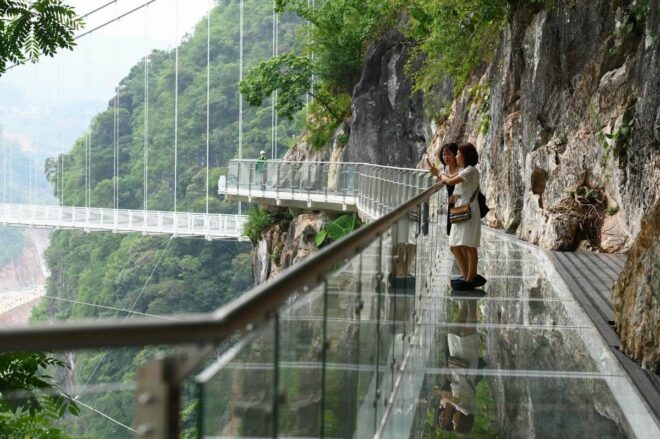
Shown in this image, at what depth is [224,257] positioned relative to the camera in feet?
189

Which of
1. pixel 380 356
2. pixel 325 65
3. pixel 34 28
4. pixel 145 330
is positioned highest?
pixel 325 65

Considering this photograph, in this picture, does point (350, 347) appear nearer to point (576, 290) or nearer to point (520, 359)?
point (520, 359)

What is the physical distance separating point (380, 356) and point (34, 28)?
387 cm

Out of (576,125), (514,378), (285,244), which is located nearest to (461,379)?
(514,378)

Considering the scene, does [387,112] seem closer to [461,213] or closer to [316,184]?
[316,184]

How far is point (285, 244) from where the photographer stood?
127ft

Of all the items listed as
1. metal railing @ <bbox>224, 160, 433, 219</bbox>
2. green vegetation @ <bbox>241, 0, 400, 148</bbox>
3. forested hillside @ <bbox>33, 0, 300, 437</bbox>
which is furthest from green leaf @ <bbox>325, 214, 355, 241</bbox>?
forested hillside @ <bbox>33, 0, 300, 437</bbox>

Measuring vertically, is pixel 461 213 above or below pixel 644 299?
above

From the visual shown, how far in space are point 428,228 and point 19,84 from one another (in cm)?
9393

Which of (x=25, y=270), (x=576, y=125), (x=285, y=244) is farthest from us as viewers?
(x=25, y=270)

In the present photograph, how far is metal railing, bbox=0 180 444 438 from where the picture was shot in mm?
1421

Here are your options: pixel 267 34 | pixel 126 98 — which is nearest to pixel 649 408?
pixel 267 34

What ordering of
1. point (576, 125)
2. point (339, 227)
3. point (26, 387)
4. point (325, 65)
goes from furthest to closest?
point (325, 65), point (339, 227), point (576, 125), point (26, 387)

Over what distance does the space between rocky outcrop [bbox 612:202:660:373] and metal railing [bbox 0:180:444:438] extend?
1.22m
